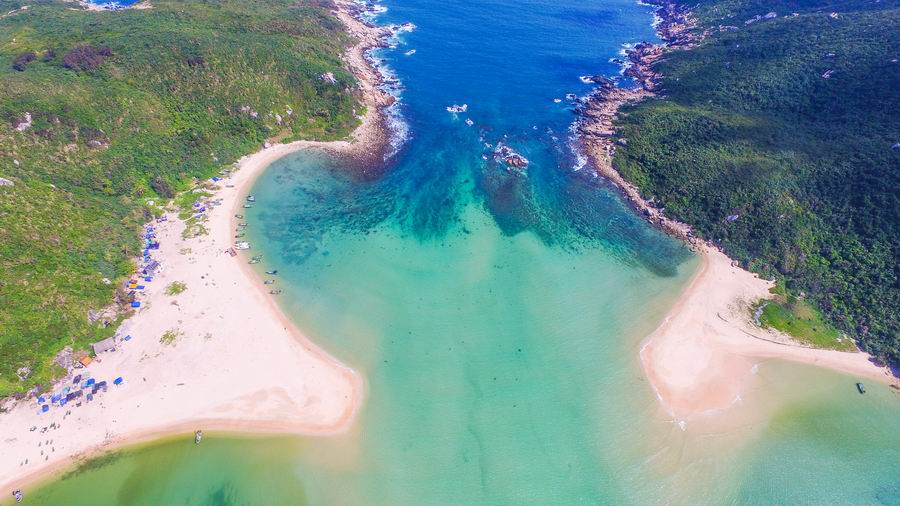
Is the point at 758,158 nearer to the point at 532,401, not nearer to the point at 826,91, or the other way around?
the point at 826,91

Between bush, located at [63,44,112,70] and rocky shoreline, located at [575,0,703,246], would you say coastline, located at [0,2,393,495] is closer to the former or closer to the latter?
bush, located at [63,44,112,70]

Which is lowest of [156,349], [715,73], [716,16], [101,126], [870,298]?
[156,349]

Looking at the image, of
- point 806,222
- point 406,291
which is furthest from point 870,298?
point 406,291

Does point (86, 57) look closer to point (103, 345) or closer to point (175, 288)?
point (175, 288)

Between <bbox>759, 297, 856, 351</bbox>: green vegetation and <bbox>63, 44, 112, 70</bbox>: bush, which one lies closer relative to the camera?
<bbox>759, 297, 856, 351</bbox>: green vegetation

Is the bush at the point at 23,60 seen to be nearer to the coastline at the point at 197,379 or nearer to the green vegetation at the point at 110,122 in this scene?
the green vegetation at the point at 110,122

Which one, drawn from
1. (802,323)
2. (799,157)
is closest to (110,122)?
(802,323)

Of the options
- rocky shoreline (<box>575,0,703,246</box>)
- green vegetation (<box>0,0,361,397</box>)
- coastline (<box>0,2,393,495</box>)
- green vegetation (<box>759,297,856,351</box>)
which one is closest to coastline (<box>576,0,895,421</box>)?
rocky shoreline (<box>575,0,703,246</box>)
